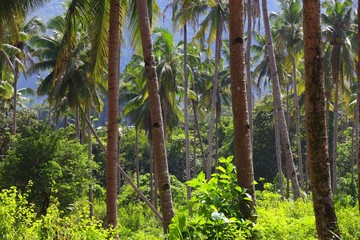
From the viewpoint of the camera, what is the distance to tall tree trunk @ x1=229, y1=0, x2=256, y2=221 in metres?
7.41

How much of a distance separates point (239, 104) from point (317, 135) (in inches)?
66.0

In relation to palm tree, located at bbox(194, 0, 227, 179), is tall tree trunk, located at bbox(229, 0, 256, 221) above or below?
below

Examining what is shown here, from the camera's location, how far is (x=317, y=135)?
20.7ft

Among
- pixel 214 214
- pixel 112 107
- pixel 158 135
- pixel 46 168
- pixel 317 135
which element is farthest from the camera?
pixel 46 168

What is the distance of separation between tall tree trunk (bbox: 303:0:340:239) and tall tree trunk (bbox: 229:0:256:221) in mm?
1216

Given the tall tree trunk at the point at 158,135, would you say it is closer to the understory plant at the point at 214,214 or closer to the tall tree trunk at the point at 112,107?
the tall tree trunk at the point at 112,107

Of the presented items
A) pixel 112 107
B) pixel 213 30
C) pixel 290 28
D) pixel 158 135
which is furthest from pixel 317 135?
pixel 290 28

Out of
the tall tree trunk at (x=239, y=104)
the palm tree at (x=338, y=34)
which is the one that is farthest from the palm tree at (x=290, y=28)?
the tall tree trunk at (x=239, y=104)

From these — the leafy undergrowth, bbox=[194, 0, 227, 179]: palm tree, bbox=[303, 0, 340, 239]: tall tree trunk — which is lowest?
the leafy undergrowth

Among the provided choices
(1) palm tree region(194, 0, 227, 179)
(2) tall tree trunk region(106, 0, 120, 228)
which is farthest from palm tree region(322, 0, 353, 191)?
(2) tall tree trunk region(106, 0, 120, 228)

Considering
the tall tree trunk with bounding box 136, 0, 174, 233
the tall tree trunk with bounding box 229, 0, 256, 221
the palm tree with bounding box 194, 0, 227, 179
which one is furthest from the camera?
the palm tree with bounding box 194, 0, 227, 179

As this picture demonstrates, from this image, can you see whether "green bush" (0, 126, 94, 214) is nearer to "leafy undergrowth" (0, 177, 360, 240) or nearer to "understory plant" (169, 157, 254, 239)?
"leafy undergrowth" (0, 177, 360, 240)

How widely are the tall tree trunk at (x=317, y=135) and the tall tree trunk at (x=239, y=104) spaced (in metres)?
1.22

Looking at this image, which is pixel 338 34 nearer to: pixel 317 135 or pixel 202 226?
pixel 317 135
